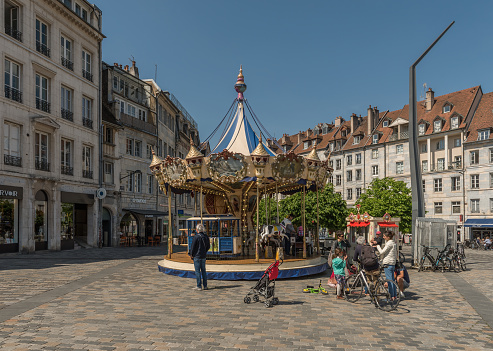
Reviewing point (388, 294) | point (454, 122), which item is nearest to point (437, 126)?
point (454, 122)

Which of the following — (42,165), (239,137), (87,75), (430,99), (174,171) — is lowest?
(174,171)

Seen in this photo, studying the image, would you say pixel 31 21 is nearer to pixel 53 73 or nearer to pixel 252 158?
pixel 53 73

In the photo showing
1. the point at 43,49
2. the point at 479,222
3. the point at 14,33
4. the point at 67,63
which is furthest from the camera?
the point at 479,222

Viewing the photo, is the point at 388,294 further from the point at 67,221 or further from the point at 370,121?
the point at 370,121

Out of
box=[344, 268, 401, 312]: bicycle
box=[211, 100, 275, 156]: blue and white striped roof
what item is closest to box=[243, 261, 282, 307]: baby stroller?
box=[344, 268, 401, 312]: bicycle

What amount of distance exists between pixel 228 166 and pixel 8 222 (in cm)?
1508

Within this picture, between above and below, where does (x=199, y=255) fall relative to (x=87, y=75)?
below

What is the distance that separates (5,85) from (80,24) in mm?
8693

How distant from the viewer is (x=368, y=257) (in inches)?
408

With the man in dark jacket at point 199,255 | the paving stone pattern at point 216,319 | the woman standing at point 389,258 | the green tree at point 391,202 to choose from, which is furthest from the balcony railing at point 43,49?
the green tree at point 391,202

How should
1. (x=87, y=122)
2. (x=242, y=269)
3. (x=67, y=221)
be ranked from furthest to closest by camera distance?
1. (x=87, y=122)
2. (x=67, y=221)
3. (x=242, y=269)

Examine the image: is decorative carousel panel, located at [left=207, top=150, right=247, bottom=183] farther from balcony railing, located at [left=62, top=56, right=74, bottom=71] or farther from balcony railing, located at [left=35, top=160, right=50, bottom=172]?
balcony railing, located at [left=62, top=56, right=74, bottom=71]

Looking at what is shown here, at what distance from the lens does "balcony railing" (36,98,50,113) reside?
1035 inches

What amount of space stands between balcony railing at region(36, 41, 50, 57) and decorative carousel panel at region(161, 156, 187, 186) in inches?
574
